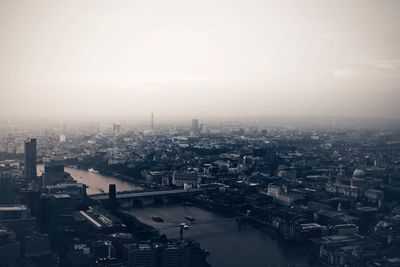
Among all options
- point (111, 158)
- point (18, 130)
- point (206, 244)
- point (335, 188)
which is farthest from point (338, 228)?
point (111, 158)

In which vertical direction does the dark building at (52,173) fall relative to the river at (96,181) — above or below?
above

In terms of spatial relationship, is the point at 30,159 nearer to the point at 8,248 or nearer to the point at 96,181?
the point at 96,181

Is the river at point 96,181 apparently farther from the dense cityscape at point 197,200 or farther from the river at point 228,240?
the river at point 228,240

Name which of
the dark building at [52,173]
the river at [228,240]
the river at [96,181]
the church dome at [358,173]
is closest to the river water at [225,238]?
the river at [228,240]

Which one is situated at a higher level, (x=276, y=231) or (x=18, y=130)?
(x=18, y=130)

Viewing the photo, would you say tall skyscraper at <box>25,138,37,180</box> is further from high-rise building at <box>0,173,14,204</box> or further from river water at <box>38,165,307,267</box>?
river water at <box>38,165,307,267</box>

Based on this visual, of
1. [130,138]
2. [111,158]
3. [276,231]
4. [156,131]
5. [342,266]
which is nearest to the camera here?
[342,266]

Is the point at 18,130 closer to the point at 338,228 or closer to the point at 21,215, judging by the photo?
the point at 21,215
